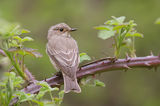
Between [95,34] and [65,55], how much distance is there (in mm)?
5584

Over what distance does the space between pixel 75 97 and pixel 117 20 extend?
25.7 ft

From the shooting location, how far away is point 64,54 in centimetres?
517

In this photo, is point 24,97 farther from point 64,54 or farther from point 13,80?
point 64,54

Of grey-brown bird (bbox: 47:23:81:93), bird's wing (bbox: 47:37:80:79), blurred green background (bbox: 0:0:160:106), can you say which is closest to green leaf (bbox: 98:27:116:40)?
grey-brown bird (bbox: 47:23:81:93)

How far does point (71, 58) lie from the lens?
4.92 meters

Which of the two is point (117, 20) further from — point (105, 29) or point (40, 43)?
point (40, 43)

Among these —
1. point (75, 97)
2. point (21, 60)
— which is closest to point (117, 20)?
point (21, 60)

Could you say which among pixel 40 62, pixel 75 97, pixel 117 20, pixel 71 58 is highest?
pixel 117 20

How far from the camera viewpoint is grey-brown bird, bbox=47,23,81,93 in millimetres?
3945

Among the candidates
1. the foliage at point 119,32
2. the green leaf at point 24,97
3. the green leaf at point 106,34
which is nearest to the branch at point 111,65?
the foliage at point 119,32

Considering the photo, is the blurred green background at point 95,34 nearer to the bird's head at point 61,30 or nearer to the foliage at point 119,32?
the bird's head at point 61,30

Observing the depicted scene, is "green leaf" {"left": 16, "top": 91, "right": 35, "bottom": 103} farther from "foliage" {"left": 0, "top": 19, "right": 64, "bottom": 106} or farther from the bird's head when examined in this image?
the bird's head

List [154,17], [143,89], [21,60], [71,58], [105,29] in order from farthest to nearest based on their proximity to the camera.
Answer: [143,89]
[154,17]
[71,58]
[105,29]
[21,60]

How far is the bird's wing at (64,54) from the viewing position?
14.6 ft
